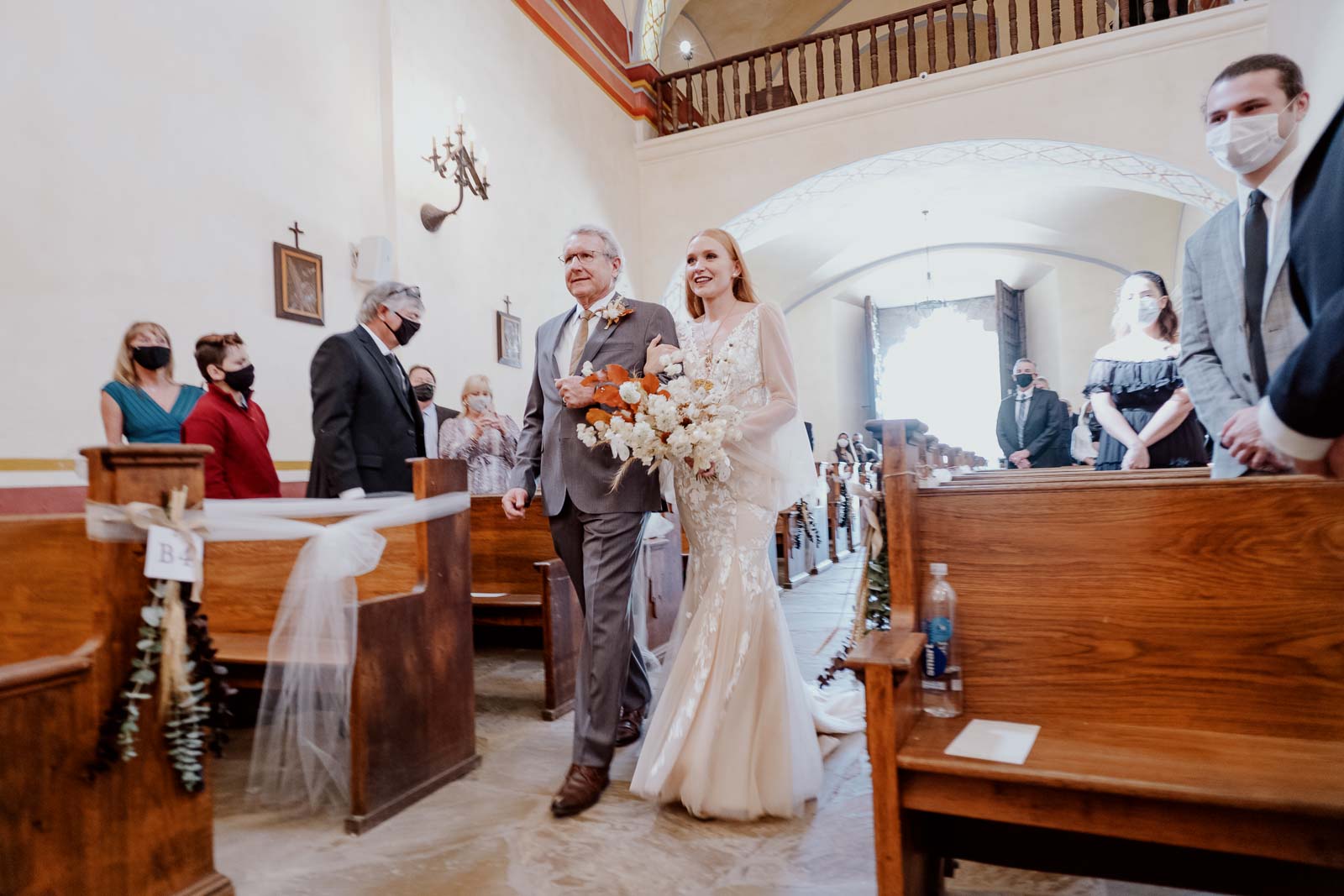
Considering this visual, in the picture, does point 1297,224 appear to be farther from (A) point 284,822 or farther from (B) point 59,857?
(A) point 284,822

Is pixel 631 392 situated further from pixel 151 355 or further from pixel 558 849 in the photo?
pixel 151 355

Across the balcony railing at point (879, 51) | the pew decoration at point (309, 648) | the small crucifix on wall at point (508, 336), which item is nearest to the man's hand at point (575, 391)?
the pew decoration at point (309, 648)

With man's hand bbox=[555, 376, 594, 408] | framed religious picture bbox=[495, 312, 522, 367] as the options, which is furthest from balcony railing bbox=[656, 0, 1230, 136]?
man's hand bbox=[555, 376, 594, 408]

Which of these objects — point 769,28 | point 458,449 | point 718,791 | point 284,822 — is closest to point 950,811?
point 718,791

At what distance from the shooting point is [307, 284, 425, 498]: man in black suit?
2857 millimetres

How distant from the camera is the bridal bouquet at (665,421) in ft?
7.09

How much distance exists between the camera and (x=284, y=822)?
92.0 inches

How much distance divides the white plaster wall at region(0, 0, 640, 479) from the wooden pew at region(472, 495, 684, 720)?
1.35m

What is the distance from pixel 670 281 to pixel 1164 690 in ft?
24.0

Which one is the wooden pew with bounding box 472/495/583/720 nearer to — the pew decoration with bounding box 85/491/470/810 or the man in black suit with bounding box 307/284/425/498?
the man in black suit with bounding box 307/284/425/498

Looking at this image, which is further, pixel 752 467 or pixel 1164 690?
pixel 752 467

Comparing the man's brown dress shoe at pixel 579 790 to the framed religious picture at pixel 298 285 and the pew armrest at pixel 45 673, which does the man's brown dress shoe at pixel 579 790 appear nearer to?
the pew armrest at pixel 45 673

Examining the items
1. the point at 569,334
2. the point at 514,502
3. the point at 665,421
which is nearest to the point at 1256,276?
the point at 665,421

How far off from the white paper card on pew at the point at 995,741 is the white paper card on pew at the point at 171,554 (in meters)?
1.67
